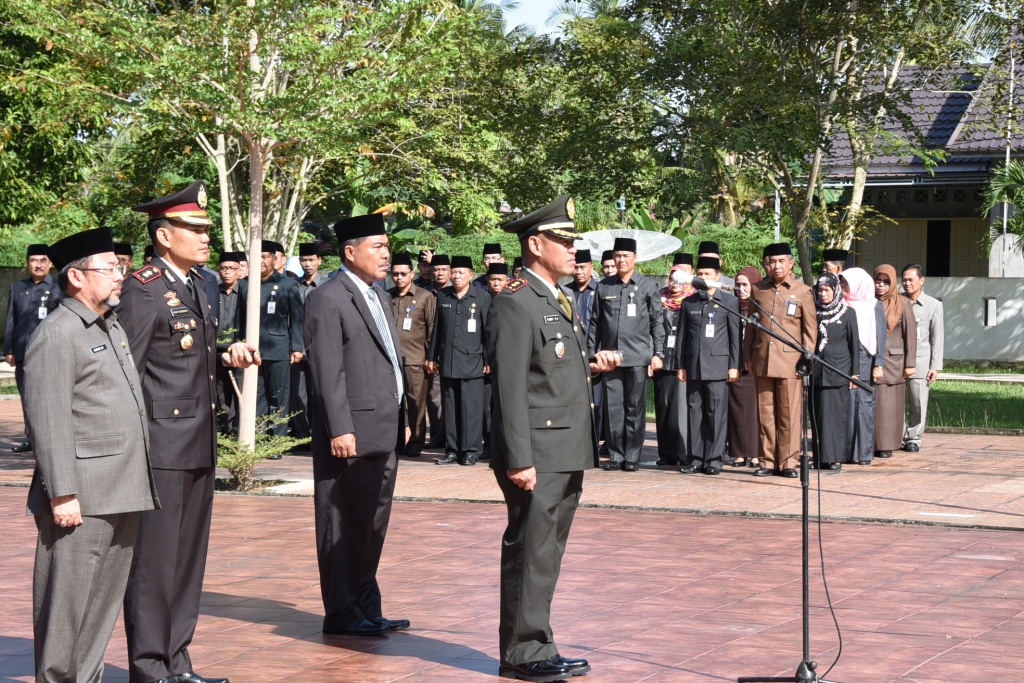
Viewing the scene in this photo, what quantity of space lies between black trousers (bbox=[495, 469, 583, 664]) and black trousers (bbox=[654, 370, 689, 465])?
7.69 meters

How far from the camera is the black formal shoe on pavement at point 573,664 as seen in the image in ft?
19.6

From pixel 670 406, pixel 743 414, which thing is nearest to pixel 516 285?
pixel 743 414

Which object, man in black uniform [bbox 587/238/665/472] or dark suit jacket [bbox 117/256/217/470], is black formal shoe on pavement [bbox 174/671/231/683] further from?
man in black uniform [bbox 587/238/665/472]

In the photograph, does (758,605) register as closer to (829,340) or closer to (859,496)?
(859,496)

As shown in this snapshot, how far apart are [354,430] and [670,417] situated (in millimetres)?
7386

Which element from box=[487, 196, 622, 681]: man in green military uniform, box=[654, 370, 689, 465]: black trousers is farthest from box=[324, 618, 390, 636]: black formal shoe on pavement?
box=[654, 370, 689, 465]: black trousers

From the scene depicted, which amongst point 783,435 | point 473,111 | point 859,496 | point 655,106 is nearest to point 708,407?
point 783,435

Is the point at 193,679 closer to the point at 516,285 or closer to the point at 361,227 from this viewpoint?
the point at 516,285

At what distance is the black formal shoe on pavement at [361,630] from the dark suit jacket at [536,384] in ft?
3.95

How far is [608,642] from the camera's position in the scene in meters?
6.62

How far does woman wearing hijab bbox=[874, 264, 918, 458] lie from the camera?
14.3 meters

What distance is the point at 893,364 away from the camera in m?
14.5

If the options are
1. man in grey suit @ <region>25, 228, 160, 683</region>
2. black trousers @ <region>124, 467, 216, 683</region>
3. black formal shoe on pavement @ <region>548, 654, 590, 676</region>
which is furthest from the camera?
black formal shoe on pavement @ <region>548, 654, 590, 676</region>

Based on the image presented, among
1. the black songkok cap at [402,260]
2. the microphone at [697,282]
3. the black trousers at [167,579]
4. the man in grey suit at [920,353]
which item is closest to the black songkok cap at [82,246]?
the black trousers at [167,579]
